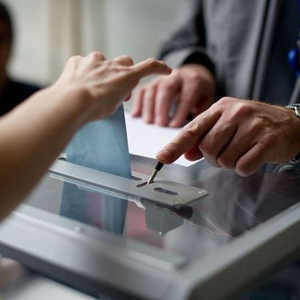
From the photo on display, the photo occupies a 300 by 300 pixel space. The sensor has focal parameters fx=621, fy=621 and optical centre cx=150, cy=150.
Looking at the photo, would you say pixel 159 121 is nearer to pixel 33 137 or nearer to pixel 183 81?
pixel 183 81

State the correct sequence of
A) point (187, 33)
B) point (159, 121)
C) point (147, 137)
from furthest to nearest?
point (187, 33) < point (159, 121) < point (147, 137)

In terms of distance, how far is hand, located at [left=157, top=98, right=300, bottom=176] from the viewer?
897 millimetres

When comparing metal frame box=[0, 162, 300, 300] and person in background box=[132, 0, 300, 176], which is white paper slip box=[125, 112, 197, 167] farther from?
metal frame box=[0, 162, 300, 300]

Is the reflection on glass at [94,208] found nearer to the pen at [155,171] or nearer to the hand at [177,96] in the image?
the pen at [155,171]

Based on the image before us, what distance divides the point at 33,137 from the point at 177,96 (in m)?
0.85

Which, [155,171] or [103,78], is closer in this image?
[103,78]

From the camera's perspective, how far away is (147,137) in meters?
1.16

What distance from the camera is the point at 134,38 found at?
3066 mm

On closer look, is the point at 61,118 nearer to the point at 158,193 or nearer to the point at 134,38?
the point at 158,193

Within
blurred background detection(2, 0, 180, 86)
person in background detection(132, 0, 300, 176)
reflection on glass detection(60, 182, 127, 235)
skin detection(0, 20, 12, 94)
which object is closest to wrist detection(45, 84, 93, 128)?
reflection on glass detection(60, 182, 127, 235)

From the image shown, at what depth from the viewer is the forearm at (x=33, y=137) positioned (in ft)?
1.91

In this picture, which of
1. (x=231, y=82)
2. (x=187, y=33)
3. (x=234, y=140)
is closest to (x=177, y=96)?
(x=231, y=82)

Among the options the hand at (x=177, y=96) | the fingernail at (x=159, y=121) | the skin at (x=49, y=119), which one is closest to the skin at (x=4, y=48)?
the hand at (x=177, y=96)

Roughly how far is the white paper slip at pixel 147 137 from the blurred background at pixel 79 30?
5.40 ft
